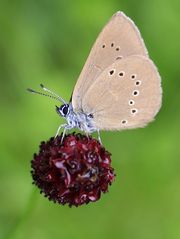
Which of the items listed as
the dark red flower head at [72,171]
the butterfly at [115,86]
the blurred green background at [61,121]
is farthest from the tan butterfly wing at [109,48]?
the blurred green background at [61,121]

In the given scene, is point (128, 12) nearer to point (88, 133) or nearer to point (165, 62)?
point (165, 62)

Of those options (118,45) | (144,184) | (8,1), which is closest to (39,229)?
(144,184)

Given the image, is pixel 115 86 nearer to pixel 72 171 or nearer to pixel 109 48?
pixel 109 48

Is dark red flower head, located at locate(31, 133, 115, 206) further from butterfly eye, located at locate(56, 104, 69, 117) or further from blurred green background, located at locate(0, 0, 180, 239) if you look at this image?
blurred green background, located at locate(0, 0, 180, 239)

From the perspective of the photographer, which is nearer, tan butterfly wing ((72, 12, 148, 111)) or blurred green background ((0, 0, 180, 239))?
tan butterfly wing ((72, 12, 148, 111))

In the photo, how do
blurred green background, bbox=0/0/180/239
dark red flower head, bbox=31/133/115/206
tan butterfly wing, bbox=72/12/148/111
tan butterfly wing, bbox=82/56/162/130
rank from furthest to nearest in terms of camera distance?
1. blurred green background, bbox=0/0/180/239
2. tan butterfly wing, bbox=82/56/162/130
3. tan butterfly wing, bbox=72/12/148/111
4. dark red flower head, bbox=31/133/115/206

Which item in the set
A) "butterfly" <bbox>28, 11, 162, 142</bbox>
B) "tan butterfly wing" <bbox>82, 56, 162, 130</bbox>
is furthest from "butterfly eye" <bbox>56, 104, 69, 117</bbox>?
"tan butterfly wing" <bbox>82, 56, 162, 130</bbox>
